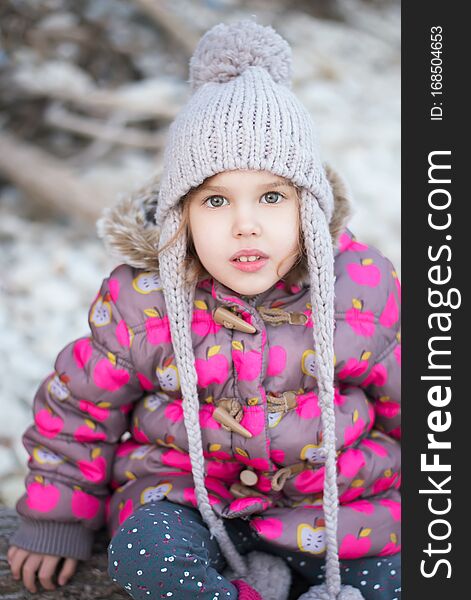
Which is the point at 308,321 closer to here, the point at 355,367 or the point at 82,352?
the point at 355,367

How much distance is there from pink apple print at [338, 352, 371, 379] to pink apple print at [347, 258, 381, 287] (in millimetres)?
129

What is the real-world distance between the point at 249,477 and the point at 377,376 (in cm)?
29

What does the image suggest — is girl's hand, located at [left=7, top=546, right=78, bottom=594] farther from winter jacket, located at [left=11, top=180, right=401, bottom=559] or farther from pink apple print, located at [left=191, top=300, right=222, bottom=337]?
pink apple print, located at [left=191, top=300, right=222, bottom=337]

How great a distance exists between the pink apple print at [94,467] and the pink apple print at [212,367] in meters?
0.25

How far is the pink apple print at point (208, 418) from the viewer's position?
1442mm

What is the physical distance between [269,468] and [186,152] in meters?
0.55

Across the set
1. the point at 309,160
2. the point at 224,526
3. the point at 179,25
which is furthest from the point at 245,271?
the point at 179,25

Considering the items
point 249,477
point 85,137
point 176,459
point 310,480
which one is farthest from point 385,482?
point 85,137

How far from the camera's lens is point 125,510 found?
1.48m

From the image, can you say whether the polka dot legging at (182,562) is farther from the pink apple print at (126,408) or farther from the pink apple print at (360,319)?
the pink apple print at (360,319)

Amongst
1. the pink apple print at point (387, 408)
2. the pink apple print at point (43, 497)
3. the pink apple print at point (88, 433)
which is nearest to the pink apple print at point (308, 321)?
the pink apple print at point (387, 408)

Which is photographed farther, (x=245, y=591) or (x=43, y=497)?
(x=43, y=497)

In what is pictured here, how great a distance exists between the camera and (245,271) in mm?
1340

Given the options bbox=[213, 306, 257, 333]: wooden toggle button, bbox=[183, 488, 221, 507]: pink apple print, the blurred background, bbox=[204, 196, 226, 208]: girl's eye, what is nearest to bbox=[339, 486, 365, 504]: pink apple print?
bbox=[183, 488, 221, 507]: pink apple print
